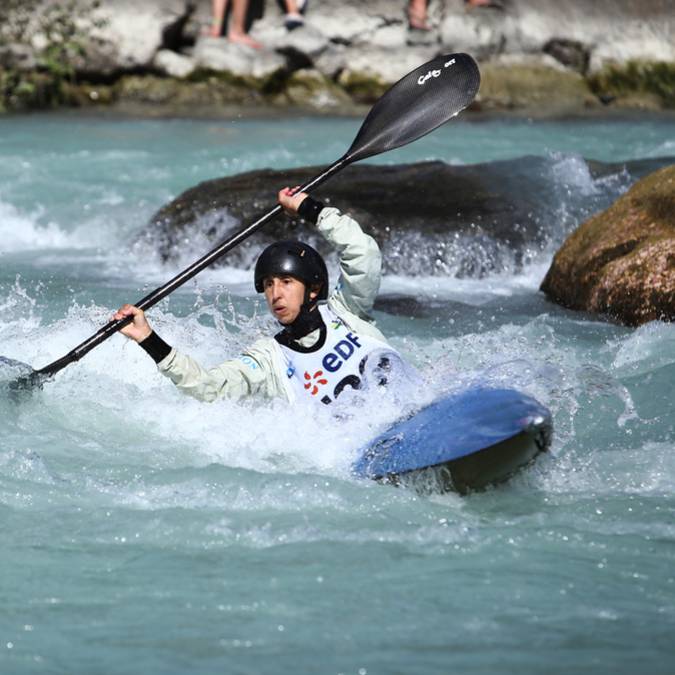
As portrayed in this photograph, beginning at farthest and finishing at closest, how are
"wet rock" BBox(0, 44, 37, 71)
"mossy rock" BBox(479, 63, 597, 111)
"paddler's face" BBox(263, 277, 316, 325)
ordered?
"mossy rock" BBox(479, 63, 597, 111), "wet rock" BBox(0, 44, 37, 71), "paddler's face" BBox(263, 277, 316, 325)

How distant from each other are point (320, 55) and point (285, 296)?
10.9 metres

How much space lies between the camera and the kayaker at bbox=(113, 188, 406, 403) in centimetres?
464

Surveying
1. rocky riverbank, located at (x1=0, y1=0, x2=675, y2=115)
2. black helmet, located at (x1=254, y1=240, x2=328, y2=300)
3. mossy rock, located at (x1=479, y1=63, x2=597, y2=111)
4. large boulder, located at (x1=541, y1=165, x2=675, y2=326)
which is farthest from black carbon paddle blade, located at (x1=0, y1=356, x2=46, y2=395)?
mossy rock, located at (x1=479, y1=63, x2=597, y2=111)

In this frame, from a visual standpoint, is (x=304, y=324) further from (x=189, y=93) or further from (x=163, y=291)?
(x=189, y=93)

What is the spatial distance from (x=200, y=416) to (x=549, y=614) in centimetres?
188

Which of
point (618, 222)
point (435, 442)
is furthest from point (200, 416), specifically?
point (618, 222)

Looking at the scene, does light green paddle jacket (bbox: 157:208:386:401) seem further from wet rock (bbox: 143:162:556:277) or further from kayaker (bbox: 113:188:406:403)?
wet rock (bbox: 143:162:556:277)

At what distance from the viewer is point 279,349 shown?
4797mm

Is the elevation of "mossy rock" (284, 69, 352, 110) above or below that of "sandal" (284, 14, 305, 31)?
below

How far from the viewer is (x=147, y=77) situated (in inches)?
590

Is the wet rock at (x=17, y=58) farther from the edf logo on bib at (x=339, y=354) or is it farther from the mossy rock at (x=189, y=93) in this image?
the edf logo on bib at (x=339, y=354)

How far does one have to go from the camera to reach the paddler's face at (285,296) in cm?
470

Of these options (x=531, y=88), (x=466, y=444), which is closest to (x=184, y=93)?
(x=531, y=88)

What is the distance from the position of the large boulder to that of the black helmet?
8.61 ft
